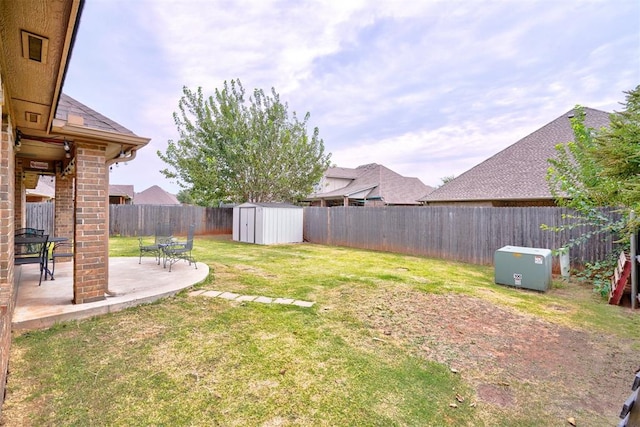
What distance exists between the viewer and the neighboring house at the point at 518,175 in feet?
37.0

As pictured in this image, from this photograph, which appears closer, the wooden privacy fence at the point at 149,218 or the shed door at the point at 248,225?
the wooden privacy fence at the point at 149,218

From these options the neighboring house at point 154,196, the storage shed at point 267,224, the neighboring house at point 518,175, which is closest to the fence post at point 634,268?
the neighboring house at point 518,175

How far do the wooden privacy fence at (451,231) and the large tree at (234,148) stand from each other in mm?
4512

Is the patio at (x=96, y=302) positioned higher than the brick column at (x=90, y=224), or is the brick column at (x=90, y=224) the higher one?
the brick column at (x=90, y=224)

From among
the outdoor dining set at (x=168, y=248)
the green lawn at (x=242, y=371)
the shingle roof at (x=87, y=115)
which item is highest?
the shingle roof at (x=87, y=115)

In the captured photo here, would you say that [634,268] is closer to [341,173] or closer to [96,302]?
[96,302]

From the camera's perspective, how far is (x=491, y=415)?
7.43 ft

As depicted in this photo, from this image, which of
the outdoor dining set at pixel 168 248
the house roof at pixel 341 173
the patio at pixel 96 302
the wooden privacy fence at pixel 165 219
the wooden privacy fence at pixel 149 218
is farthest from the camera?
the house roof at pixel 341 173

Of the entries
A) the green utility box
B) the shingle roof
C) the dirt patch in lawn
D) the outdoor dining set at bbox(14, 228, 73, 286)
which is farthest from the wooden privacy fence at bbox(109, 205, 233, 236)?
the green utility box

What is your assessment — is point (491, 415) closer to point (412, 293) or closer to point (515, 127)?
point (412, 293)

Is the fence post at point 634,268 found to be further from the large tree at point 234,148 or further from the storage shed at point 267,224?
the large tree at point 234,148

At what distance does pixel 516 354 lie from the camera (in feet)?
10.9

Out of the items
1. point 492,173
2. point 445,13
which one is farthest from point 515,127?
point 445,13

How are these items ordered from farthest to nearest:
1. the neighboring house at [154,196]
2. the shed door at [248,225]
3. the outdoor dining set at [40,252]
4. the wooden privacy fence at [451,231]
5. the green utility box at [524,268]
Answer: the neighboring house at [154,196] → the shed door at [248,225] → the wooden privacy fence at [451,231] → the green utility box at [524,268] → the outdoor dining set at [40,252]
